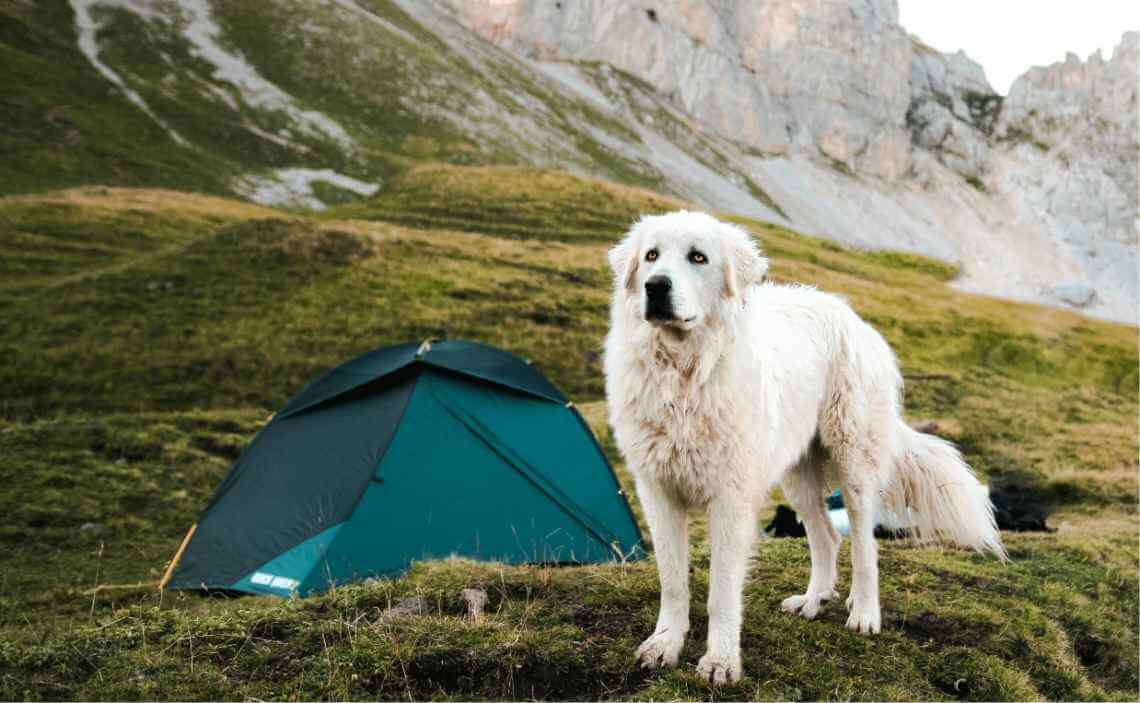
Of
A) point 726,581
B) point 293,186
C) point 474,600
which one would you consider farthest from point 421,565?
point 293,186

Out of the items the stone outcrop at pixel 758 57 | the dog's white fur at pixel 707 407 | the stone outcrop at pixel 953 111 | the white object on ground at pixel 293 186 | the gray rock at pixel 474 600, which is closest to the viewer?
the dog's white fur at pixel 707 407

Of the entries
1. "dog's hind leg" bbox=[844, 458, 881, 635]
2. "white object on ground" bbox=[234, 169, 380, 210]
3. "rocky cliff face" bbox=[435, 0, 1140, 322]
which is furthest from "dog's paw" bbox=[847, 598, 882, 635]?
"rocky cliff face" bbox=[435, 0, 1140, 322]

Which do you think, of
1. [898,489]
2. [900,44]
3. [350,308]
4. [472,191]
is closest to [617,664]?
[898,489]

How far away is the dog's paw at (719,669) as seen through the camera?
5.16 meters

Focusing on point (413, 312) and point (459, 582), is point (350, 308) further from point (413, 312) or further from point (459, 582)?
point (459, 582)

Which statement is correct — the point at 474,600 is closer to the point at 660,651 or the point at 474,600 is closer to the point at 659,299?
the point at 660,651

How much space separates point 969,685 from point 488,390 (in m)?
7.29

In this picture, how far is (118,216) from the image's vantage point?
139 ft

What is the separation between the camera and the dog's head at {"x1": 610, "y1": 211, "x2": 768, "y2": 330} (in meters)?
5.16

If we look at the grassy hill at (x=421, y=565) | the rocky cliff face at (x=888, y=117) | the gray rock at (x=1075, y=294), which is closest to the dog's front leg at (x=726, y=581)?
the grassy hill at (x=421, y=565)

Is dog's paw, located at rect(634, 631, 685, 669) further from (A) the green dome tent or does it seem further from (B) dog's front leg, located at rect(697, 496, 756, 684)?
(A) the green dome tent

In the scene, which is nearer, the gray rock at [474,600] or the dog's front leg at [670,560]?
the dog's front leg at [670,560]

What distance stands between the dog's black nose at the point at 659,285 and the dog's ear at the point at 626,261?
1.37ft

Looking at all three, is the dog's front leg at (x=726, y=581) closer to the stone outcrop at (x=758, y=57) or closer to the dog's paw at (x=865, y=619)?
the dog's paw at (x=865, y=619)
